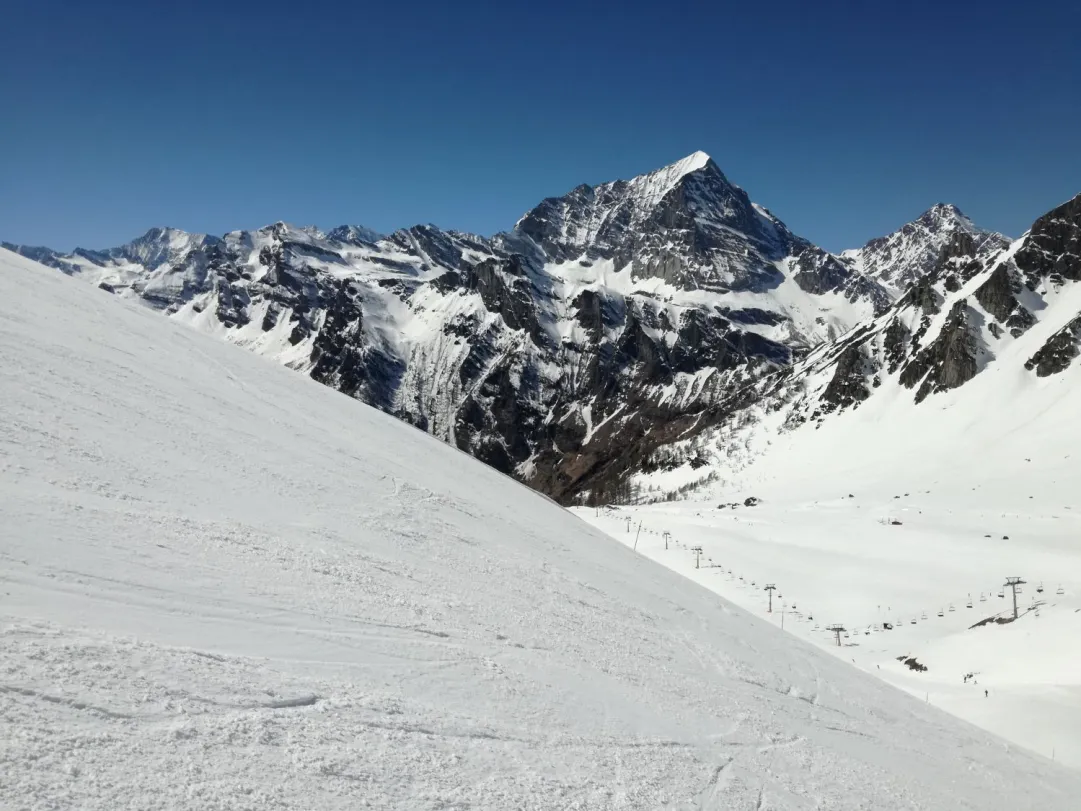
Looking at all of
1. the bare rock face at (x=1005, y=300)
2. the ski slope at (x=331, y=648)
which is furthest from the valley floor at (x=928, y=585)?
the bare rock face at (x=1005, y=300)

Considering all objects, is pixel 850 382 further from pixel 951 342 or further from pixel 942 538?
pixel 942 538

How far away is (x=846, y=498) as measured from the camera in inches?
3964

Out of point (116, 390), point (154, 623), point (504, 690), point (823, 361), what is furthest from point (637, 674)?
point (823, 361)

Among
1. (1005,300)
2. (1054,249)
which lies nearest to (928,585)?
(1005,300)

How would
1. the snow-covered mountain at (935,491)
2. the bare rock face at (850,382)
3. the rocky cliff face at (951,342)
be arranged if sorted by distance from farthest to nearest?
the bare rock face at (850,382), the rocky cliff face at (951,342), the snow-covered mountain at (935,491)

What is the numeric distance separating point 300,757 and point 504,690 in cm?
294

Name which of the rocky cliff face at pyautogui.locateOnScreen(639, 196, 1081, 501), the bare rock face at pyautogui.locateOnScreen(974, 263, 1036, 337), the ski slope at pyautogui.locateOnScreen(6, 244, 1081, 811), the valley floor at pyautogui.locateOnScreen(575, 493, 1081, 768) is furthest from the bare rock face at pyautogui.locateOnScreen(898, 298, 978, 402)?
the ski slope at pyautogui.locateOnScreen(6, 244, 1081, 811)

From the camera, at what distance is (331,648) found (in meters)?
7.34

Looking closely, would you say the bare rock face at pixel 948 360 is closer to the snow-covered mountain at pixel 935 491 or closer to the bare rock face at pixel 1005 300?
the snow-covered mountain at pixel 935 491

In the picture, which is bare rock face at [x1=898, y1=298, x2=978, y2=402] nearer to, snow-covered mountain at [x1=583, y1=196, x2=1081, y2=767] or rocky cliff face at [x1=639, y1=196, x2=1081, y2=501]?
rocky cliff face at [x1=639, y1=196, x2=1081, y2=501]

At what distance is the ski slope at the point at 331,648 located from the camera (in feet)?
17.5

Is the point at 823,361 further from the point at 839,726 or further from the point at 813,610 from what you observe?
the point at 839,726

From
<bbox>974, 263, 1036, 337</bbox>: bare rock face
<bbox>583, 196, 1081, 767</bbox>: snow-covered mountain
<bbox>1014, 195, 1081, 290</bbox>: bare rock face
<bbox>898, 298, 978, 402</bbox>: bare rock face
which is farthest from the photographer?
<bbox>1014, 195, 1081, 290</bbox>: bare rock face

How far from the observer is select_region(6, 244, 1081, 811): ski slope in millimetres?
5336
